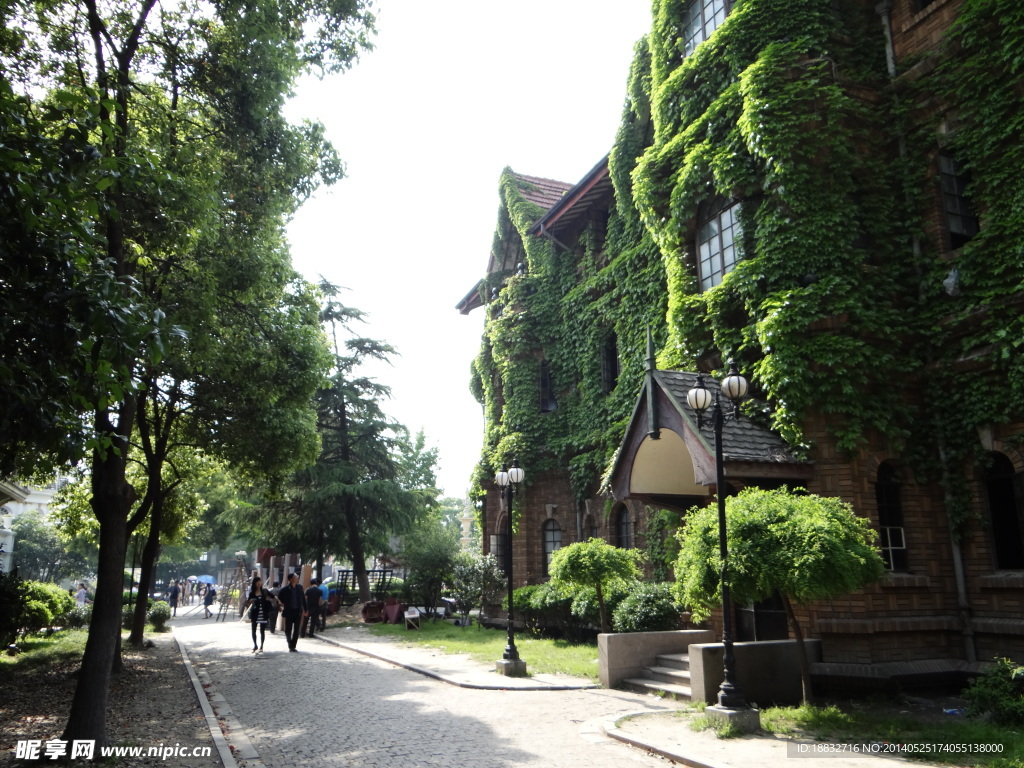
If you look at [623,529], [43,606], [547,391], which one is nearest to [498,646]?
[623,529]

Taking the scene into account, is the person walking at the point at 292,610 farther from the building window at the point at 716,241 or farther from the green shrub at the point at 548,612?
the building window at the point at 716,241

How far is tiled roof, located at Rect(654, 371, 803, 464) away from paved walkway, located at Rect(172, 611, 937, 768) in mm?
3920

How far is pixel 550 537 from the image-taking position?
22812mm

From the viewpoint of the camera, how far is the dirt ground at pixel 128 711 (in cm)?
849

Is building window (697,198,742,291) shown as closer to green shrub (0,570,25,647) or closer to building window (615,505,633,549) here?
building window (615,505,633,549)

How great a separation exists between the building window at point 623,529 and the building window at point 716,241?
6845 millimetres

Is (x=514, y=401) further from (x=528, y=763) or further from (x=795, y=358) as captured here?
(x=528, y=763)

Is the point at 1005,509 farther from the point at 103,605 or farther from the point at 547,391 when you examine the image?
the point at 547,391

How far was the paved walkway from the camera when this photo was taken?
7.80m

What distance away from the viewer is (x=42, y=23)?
1065cm

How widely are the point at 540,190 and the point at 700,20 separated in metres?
11.5

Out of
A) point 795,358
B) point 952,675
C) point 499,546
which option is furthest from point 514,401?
point 952,675

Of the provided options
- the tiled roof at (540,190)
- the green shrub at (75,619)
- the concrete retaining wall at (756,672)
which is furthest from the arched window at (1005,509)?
the green shrub at (75,619)

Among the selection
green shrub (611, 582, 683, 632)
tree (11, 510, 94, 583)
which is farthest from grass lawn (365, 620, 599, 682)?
tree (11, 510, 94, 583)
